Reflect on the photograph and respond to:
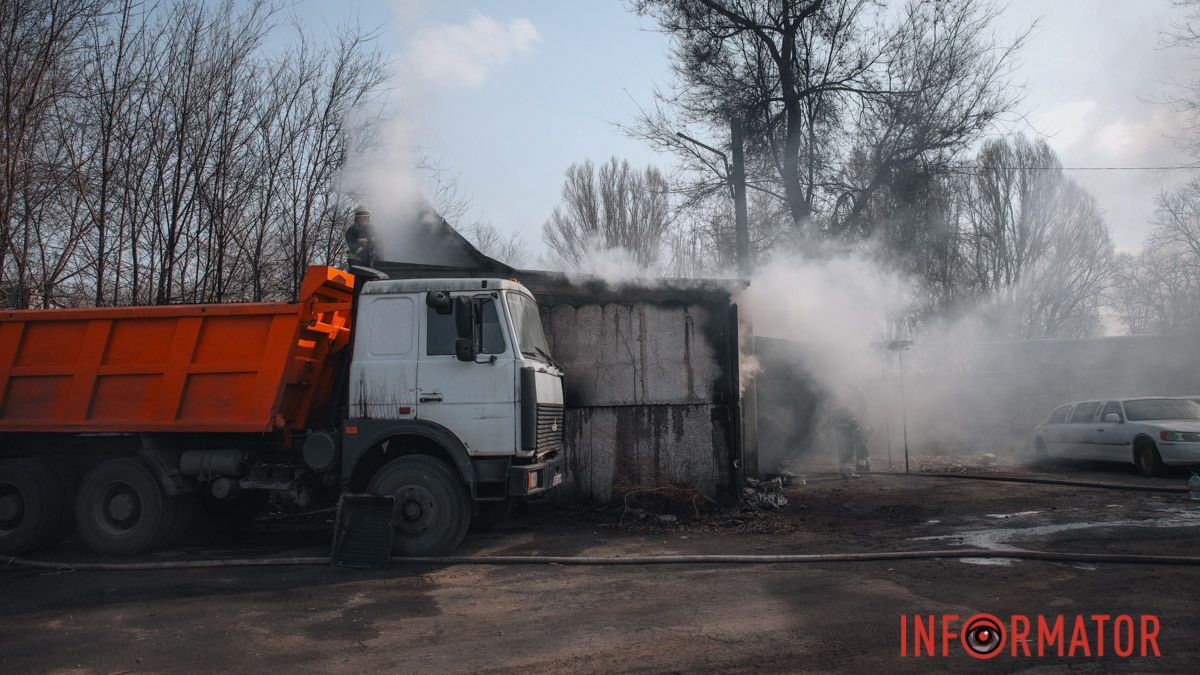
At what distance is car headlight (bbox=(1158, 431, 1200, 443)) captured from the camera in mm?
13105

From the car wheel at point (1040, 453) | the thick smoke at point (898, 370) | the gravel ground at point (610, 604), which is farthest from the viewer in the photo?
the car wheel at point (1040, 453)

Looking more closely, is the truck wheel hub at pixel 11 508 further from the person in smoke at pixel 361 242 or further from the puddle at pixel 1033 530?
the puddle at pixel 1033 530

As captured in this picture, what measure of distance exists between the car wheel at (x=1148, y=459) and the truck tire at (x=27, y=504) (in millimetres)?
16607

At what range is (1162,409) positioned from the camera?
14266mm

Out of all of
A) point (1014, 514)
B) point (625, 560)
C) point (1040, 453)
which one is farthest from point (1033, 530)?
point (1040, 453)

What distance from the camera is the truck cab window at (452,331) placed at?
8.12 m

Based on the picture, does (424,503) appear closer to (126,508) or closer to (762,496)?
(126,508)

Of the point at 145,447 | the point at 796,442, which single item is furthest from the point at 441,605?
the point at 796,442

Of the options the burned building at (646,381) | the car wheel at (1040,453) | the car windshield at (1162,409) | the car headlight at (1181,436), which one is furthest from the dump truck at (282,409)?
the car wheel at (1040,453)

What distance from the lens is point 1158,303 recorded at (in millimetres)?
45031

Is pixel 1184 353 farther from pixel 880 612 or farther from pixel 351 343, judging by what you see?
pixel 351 343

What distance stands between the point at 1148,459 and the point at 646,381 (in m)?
9.60

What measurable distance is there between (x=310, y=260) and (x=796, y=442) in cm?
1090
